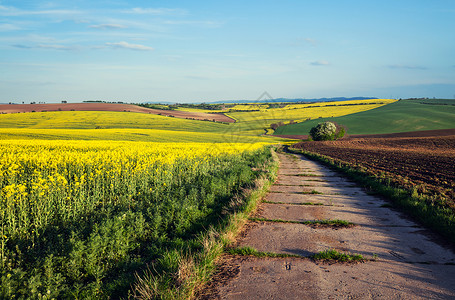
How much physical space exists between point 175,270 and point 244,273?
1.16 metres

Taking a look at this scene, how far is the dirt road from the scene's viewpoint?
4.02 metres

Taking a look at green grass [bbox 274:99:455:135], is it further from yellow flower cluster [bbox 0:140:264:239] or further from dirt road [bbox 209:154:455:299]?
dirt road [bbox 209:154:455:299]

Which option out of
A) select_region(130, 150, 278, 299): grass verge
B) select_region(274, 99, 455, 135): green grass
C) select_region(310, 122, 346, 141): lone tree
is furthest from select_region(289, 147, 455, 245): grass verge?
select_region(274, 99, 455, 135): green grass

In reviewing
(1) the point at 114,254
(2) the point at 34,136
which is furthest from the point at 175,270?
(2) the point at 34,136

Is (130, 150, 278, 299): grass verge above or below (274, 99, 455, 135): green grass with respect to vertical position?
below

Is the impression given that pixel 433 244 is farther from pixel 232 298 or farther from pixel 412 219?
pixel 232 298

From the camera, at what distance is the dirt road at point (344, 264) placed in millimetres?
4016

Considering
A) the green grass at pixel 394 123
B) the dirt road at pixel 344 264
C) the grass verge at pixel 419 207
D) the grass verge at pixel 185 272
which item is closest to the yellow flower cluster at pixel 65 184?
the grass verge at pixel 185 272

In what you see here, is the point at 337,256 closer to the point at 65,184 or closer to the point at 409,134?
the point at 65,184

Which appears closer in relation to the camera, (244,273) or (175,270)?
(175,270)

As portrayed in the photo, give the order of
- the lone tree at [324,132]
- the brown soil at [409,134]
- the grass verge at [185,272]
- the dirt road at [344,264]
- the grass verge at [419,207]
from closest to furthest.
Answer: the grass verge at [185,272] < the dirt road at [344,264] < the grass verge at [419,207] < the brown soil at [409,134] < the lone tree at [324,132]

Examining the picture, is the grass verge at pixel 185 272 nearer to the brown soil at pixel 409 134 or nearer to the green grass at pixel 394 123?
the brown soil at pixel 409 134

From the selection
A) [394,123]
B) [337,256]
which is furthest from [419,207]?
[394,123]

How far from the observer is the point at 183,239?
618 cm
